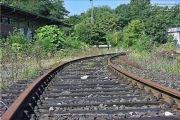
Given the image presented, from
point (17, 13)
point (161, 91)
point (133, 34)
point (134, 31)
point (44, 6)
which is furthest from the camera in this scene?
point (134, 31)

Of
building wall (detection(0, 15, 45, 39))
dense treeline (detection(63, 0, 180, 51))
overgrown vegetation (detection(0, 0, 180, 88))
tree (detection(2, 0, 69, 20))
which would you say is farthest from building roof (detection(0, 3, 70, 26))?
tree (detection(2, 0, 69, 20))

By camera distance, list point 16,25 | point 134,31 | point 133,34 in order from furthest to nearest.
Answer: point 134,31
point 133,34
point 16,25

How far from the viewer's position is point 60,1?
71875 millimetres

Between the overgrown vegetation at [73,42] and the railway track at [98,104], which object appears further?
the overgrown vegetation at [73,42]

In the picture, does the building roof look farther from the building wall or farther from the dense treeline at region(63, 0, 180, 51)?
the dense treeline at region(63, 0, 180, 51)

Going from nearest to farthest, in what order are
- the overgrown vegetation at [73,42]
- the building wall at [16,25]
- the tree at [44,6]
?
the overgrown vegetation at [73,42] → the building wall at [16,25] → the tree at [44,6]

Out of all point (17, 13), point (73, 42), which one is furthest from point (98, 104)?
point (73, 42)

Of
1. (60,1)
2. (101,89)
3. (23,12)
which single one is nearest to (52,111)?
(101,89)

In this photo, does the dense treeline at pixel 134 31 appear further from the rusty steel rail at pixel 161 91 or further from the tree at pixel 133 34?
the rusty steel rail at pixel 161 91

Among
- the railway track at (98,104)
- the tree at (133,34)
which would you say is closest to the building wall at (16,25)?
the railway track at (98,104)

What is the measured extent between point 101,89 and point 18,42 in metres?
13.4

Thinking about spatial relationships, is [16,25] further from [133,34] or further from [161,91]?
[133,34]

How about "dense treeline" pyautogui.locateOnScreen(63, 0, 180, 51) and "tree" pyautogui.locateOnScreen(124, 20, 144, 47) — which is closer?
"dense treeline" pyautogui.locateOnScreen(63, 0, 180, 51)

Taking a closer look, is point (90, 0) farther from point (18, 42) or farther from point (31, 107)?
point (31, 107)
